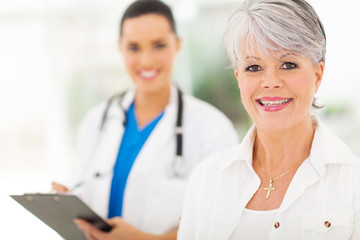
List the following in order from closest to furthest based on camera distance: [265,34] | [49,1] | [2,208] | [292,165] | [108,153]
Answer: [265,34]
[292,165]
[108,153]
[2,208]
[49,1]

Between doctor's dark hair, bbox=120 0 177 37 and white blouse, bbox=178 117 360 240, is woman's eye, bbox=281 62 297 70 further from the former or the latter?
doctor's dark hair, bbox=120 0 177 37

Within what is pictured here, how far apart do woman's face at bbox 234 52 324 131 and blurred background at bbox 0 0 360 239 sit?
3.93m

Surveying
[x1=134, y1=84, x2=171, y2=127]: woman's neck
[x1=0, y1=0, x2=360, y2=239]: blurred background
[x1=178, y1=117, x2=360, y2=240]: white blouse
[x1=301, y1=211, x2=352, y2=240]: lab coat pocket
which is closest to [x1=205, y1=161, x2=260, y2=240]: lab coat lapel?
[x1=178, y1=117, x2=360, y2=240]: white blouse

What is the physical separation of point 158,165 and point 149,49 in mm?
478

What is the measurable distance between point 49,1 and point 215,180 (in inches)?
173

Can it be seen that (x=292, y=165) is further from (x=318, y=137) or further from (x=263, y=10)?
(x=263, y=10)

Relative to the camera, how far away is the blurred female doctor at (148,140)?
71.1 inches

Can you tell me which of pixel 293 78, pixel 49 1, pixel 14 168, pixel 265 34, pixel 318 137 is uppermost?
pixel 49 1

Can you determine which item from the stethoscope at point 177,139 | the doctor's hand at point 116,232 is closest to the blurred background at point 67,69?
the stethoscope at point 177,139

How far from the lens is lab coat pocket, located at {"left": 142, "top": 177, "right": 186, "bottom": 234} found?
5.85 feet

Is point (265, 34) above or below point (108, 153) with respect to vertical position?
above

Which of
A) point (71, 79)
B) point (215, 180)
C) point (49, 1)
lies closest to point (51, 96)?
point (71, 79)

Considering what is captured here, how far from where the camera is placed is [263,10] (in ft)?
3.73

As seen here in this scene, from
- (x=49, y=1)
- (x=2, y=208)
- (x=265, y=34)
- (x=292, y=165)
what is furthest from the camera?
(x=49, y=1)
